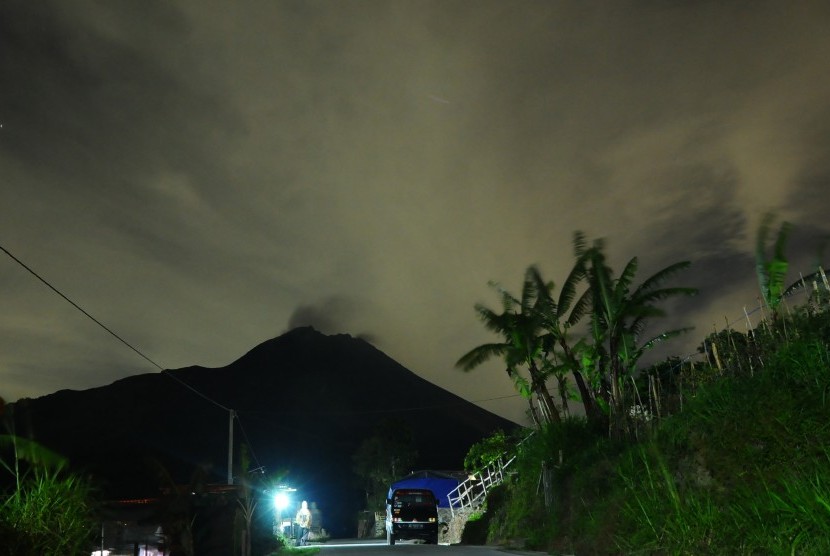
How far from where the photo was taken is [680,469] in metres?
12.0

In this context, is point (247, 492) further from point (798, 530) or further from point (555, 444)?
point (798, 530)

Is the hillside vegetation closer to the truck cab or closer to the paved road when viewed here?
the paved road

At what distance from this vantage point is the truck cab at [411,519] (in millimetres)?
30750

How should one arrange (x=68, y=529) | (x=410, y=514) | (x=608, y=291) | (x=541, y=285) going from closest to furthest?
(x=68, y=529) < (x=608, y=291) < (x=541, y=285) < (x=410, y=514)

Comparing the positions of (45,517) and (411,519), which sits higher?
(411,519)

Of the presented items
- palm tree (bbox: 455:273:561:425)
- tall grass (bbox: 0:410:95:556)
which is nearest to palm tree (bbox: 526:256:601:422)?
palm tree (bbox: 455:273:561:425)

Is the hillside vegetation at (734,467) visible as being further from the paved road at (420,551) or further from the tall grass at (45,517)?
the tall grass at (45,517)

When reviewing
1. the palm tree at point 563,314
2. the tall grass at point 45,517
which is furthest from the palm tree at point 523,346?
the tall grass at point 45,517

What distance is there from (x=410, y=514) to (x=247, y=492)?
36.1 feet

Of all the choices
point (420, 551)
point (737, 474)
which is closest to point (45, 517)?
point (737, 474)

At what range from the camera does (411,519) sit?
101ft

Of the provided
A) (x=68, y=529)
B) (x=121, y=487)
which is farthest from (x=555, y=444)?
(x=121, y=487)

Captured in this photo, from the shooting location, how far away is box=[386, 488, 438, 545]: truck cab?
3075cm

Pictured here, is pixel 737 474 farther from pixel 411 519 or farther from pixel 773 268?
pixel 411 519
